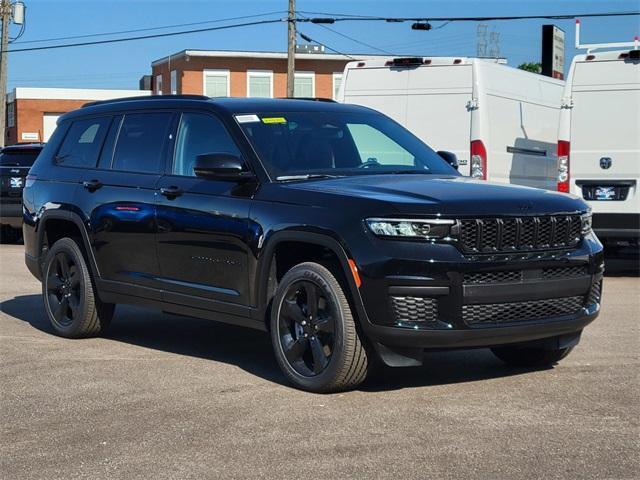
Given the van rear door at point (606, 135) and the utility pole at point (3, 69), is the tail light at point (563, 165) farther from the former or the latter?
the utility pole at point (3, 69)

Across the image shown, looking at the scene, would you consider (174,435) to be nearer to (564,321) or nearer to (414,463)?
(414,463)

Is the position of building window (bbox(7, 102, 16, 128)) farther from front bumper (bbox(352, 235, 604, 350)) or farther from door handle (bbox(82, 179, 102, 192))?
front bumper (bbox(352, 235, 604, 350))

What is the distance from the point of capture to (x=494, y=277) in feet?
19.4

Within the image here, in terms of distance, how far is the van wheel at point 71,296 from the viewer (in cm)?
816

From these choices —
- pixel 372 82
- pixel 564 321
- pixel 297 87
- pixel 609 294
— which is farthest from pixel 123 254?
pixel 297 87

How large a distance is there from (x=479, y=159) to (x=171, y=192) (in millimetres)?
6671

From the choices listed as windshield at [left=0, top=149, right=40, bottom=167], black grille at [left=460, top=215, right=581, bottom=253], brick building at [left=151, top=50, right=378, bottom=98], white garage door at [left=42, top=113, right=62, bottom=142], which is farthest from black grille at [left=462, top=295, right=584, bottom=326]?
white garage door at [left=42, top=113, right=62, bottom=142]

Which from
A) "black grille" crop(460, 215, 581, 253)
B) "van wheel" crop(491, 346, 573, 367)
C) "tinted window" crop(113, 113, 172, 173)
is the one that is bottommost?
"van wheel" crop(491, 346, 573, 367)

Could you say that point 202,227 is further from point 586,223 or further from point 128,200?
point 586,223

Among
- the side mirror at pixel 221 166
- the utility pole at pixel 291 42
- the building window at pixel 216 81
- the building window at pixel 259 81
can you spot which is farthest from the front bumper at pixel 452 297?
the building window at pixel 216 81

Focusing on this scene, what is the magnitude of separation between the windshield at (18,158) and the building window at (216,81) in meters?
44.7

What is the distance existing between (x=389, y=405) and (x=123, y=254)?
2.74m

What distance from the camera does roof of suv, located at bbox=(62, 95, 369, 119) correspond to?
23.9 ft

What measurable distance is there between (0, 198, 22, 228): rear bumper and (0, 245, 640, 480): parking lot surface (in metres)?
9.49
